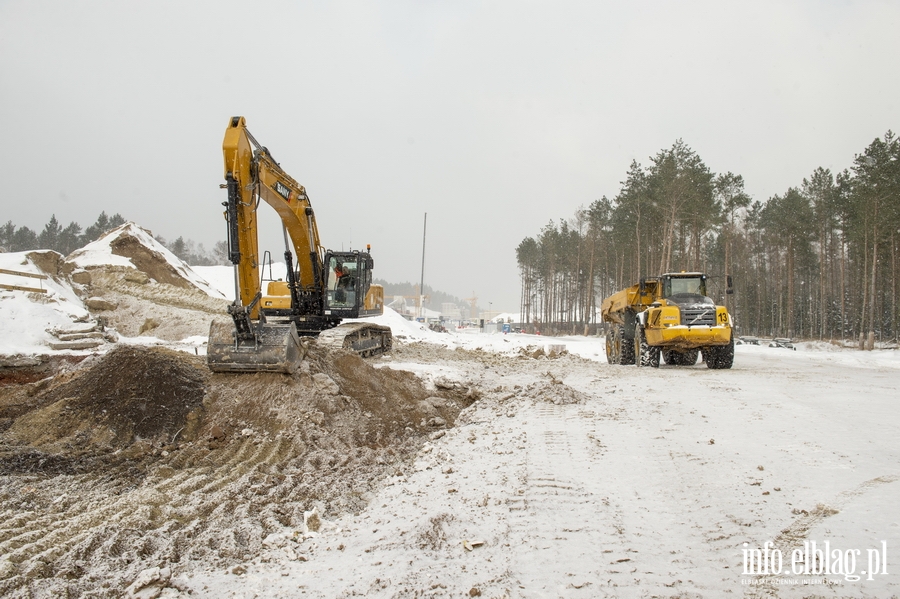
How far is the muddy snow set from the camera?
2.82m

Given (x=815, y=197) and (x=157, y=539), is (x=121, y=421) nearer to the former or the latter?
(x=157, y=539)

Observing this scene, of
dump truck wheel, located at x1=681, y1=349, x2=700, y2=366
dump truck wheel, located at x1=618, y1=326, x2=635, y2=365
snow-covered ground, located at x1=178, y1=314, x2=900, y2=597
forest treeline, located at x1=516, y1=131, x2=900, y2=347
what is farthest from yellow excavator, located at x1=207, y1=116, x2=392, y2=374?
forest treeline, located at x1=516, y1=131, x2=900, y2=347

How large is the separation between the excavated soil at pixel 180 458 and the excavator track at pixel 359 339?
79.6 inches

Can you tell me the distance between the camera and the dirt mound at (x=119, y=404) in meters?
5.70

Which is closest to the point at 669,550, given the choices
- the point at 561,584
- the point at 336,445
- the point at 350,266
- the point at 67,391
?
the point at 561,584

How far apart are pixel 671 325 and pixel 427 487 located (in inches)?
401

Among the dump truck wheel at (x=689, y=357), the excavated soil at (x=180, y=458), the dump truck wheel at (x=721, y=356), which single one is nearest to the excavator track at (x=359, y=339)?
the excavated soil at (x=180, y=458)

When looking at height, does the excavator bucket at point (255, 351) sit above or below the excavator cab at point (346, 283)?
below

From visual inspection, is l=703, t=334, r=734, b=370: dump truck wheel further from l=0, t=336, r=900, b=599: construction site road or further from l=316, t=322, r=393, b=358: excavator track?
l=316, t=322, r=393, b=358: excavator track

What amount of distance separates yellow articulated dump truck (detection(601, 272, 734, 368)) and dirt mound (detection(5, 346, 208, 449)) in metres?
10.6

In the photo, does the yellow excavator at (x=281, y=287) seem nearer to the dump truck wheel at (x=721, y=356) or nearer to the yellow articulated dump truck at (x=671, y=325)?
the yellow articulated dump truck at (x=671, y=325)

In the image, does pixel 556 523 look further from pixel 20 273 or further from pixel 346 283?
pixel 20 273

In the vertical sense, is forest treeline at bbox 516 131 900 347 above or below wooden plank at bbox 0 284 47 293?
above

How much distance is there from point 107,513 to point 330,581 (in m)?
1.97
